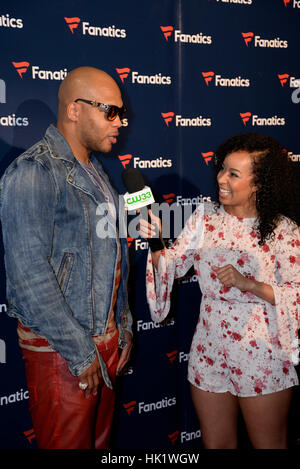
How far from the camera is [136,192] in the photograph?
1979 millimetres

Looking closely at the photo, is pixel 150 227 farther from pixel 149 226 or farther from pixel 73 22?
pixel 73 22

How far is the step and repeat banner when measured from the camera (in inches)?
95.3

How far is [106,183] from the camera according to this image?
7.25 ft

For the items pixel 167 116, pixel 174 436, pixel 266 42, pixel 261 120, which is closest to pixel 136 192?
pixel 167 116

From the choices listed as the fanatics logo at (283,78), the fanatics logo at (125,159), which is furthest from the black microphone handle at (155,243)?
the fanatics logo at (283,78)

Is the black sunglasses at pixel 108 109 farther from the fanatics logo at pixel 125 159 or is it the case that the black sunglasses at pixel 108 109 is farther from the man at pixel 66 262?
the fanatics logo at pixel 125 159

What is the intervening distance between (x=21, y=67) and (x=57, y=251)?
1.06m

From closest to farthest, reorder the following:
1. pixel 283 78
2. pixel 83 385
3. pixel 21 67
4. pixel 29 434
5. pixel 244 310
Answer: pixel 83 385 → pixel 244 310 → pixel 21 67 → pixel 29 434 → pixel 283 78

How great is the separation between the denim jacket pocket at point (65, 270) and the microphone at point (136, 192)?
1.05 feet

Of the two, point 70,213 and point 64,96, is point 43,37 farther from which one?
point 70,213

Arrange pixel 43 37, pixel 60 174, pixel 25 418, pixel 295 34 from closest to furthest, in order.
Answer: pixel 60 174 < pixel 43 37 < pixel 25 418 < pixel 295 34

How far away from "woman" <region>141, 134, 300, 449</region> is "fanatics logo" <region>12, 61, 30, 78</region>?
1.09 metres

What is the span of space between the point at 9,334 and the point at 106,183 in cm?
101

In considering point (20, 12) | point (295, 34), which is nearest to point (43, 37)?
point (20, 12)
